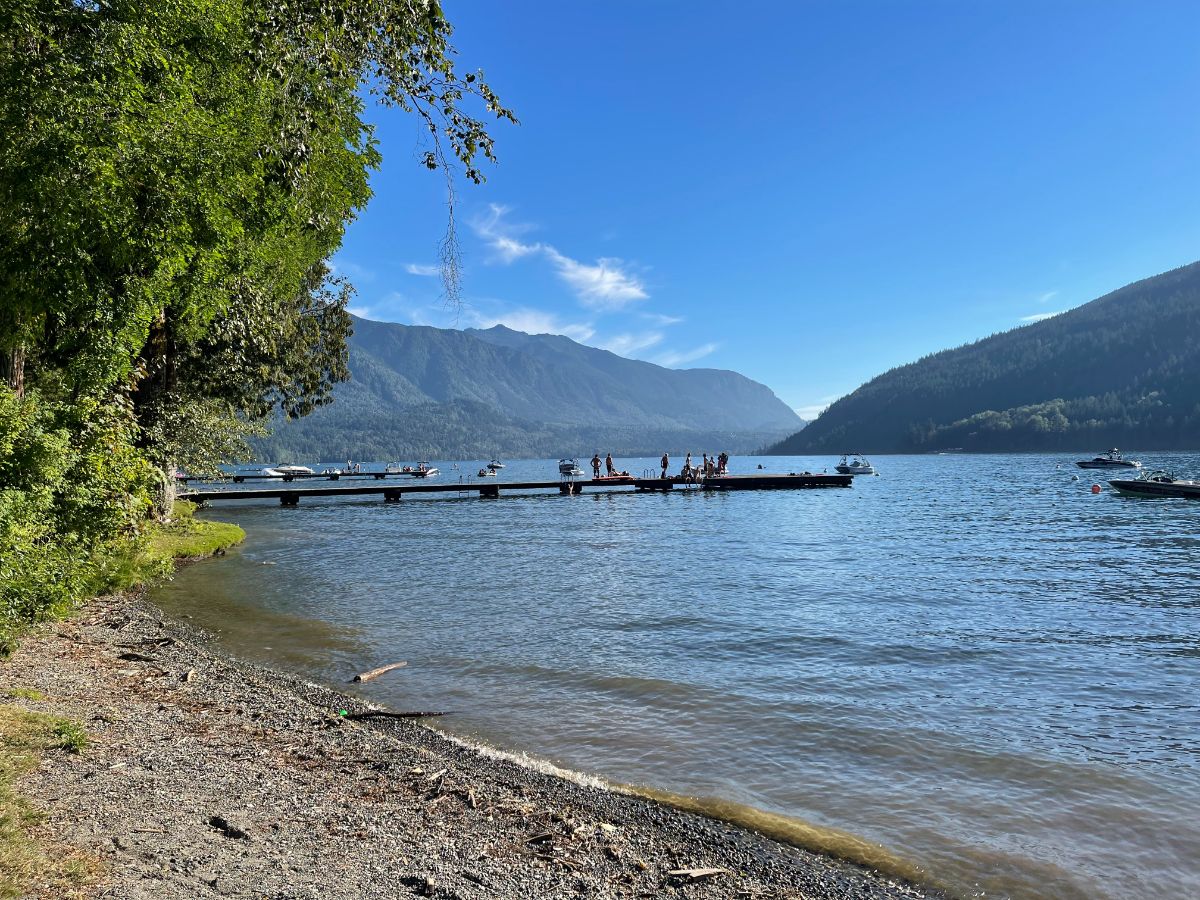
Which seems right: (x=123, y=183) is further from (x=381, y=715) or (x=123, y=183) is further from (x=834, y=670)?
(x=834, y=670)

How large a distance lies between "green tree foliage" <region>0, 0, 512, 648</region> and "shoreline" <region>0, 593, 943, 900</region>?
2672 millimetres

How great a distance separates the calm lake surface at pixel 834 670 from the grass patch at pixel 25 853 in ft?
15.8

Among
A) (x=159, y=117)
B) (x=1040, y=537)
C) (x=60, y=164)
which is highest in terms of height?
(x=159, y=117)

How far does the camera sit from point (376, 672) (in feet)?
40.1

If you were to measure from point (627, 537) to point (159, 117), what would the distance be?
91.3 feet

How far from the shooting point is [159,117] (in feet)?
41.2

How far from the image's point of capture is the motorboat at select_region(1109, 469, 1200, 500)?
5506 cm

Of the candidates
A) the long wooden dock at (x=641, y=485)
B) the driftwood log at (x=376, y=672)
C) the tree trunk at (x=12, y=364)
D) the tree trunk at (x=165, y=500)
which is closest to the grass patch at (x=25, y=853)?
the driftwood log at (x=376, y=672)

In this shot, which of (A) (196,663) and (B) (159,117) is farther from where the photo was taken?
(B) (159,117)

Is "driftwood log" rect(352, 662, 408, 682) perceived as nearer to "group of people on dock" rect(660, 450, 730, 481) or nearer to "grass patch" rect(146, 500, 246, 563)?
"grass patch" rect(146, 500, 246, 563)

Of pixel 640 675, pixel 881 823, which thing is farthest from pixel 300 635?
pixel 881 823

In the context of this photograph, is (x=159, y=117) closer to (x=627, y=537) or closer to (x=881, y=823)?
(x=881, y=823)

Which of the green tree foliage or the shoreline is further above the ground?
the green tree foliage

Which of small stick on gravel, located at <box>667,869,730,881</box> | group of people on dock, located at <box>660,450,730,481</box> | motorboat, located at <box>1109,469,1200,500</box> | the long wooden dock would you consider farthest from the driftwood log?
motorboat, located at <box>1109,469,1200,500</box>
